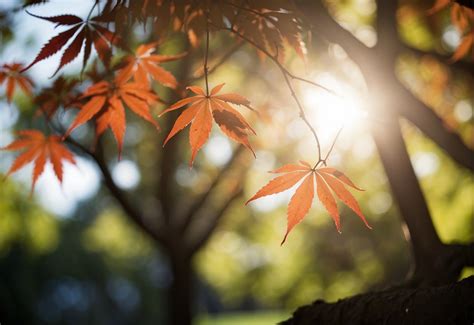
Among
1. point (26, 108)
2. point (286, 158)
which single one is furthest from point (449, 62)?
point (26, 108)

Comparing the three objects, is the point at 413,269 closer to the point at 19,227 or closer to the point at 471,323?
the point at 471,323

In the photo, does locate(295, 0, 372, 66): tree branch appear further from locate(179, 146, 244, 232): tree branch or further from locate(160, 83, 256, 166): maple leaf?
locate(179, 146, 244, 232): tree branch

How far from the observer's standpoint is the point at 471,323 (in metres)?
0.93

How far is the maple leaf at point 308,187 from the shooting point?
0.95 meters

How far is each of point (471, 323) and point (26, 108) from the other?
6.45m

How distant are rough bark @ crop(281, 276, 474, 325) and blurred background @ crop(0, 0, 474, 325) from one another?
17.6 inches

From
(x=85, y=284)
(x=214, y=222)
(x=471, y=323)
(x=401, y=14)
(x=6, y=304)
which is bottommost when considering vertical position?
(x=85, y=284)

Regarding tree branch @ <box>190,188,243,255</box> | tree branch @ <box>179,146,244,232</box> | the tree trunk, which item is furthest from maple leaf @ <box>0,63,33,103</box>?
the tree trunk

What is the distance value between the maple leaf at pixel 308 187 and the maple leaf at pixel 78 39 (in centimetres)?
56

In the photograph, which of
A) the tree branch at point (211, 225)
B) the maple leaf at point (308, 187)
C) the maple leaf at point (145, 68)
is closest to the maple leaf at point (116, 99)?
the maple leaf at point (145, 68)

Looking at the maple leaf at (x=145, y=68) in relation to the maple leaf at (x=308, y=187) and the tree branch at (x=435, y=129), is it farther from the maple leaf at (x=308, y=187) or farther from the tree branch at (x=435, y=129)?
the tree branch at (x=435, y=129)

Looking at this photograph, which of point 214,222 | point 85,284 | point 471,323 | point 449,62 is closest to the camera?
point 471,323

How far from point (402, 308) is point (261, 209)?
8751 millimetres

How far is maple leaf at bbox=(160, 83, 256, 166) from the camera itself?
0.93m
